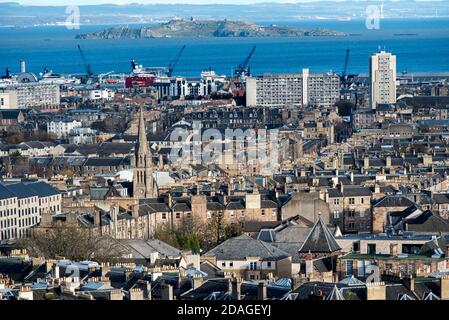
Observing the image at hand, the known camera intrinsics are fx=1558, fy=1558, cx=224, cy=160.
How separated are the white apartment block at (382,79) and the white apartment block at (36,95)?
49.1ft

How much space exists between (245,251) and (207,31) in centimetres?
14010

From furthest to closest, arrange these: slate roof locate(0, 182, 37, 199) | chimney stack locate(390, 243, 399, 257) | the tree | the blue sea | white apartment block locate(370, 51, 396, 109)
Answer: the blue sea < white apartment block locate(370, 51, 396, 109) < slate roof locate(0, 182, 37, 199) < the tree < chimney stack locate(390, 243, 399, 257)

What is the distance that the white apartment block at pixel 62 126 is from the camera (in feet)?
182

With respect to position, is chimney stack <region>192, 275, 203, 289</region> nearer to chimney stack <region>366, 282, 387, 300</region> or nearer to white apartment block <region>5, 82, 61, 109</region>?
chimney stack <region>366, 282, 387, 300</region>

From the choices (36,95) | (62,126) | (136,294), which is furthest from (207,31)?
(136,294)

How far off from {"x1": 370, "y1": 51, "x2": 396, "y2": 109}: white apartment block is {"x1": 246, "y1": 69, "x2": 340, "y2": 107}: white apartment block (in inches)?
111

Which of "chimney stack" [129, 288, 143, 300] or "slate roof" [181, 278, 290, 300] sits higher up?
"chimney stack" [129, 288, 143, 300]

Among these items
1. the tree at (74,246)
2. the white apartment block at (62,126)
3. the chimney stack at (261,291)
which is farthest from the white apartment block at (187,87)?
the chimney stack at (261,291)

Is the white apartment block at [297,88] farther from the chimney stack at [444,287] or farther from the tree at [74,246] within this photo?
the chimney stack at [444,287]

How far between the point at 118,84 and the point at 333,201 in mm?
65770

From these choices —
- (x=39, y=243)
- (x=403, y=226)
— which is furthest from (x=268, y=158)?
(x=39, y=243)

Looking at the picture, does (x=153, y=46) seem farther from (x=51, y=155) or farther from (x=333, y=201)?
(x=333, y=201)

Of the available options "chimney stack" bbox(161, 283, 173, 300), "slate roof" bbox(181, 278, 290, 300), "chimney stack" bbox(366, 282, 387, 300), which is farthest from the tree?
"chimney stack" bbox(366, 282, 387, 300)

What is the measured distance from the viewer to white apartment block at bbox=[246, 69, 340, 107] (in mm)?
73562
